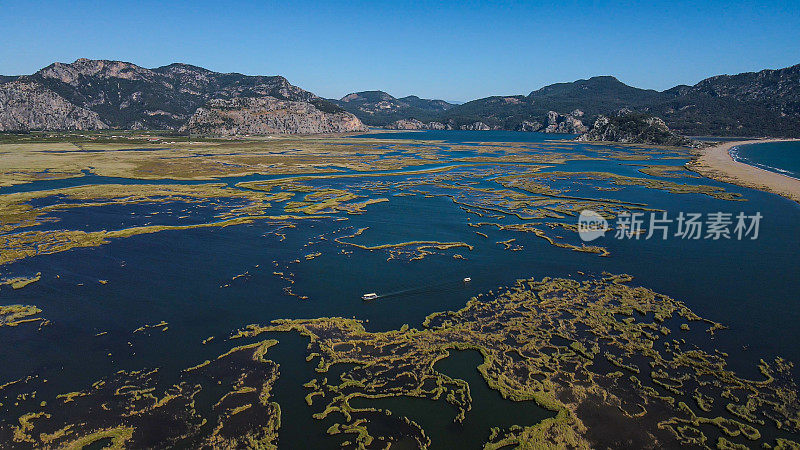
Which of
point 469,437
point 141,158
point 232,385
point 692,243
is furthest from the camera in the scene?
point 141,158

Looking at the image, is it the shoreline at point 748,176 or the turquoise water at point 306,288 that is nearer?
the turquoise water at point 306,288

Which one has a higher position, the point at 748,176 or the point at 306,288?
the point at 748,176

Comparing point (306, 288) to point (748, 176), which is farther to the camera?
point (748, 176)

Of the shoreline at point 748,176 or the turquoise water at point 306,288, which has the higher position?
the shoreline at point 748,176

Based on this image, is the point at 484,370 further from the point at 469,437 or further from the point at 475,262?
the point at 475,262

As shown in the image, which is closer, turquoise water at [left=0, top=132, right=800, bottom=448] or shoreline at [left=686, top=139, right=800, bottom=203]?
turquoise water at [left=0, top=132, right=800, bottom=448]

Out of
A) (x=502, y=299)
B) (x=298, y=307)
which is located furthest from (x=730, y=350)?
(x=298, y=307)

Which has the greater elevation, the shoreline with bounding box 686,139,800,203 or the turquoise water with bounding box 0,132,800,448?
the shoreline with bounding box 686,139,800,203

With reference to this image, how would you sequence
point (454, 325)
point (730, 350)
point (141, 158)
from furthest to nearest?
point (141, 158) → point (454, 325) → point (730, 350)
